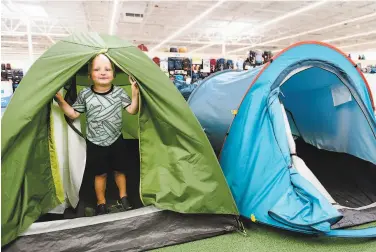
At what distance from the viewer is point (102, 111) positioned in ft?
5.51

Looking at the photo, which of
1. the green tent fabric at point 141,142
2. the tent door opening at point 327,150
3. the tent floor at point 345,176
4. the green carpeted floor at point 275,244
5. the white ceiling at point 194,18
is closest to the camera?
the green tent fabric at point 141,142

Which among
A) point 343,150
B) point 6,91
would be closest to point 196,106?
point 343,150

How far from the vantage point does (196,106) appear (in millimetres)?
2529

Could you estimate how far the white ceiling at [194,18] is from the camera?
7.06 metres

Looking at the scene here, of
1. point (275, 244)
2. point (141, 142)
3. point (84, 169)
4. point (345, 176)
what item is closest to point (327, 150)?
point (345, 176)

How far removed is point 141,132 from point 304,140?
1.79 m

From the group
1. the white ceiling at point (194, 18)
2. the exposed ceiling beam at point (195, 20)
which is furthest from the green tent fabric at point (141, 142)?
the white ceiling at point (194, 18)

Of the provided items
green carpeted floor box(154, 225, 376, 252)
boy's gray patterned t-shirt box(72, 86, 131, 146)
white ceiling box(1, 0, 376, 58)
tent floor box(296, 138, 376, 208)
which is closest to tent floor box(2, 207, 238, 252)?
green carpeted floor box(154, 225, 376, 252)

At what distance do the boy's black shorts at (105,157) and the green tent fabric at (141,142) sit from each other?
206mm

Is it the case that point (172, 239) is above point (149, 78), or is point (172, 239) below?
below

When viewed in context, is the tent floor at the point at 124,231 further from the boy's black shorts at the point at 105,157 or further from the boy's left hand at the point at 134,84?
the boy's left hand at the point at 134,84

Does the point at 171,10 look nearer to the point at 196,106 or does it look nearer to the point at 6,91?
the point at 6,91

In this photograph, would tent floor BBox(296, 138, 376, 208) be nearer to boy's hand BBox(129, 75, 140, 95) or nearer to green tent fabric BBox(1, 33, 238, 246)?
green tent fabric BBox(1, 33, 238, 246)

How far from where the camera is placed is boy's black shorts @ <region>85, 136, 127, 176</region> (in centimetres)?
173
